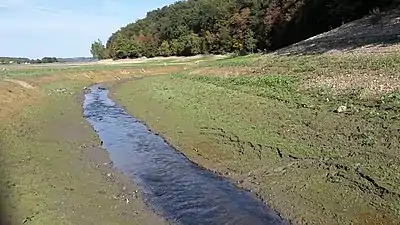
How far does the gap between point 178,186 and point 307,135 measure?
5.31 m

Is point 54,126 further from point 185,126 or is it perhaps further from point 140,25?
point 140,25

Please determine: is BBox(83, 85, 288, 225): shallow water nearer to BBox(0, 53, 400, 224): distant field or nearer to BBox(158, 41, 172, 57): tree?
BBox(0, 53, 400, 224): distant field

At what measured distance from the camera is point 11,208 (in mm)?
10852

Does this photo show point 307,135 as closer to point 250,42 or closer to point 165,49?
point 250,42

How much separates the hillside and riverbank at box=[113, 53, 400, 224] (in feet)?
14.7

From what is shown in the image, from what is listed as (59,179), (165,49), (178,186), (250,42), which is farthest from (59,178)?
(165,49)

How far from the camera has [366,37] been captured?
39.9 meters

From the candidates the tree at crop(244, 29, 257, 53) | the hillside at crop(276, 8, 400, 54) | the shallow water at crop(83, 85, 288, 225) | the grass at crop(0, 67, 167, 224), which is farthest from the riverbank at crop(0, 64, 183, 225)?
the tree at crop(244, 29, 257, 53)

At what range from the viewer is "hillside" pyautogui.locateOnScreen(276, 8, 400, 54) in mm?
34625

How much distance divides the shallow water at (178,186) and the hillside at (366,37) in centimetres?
1959

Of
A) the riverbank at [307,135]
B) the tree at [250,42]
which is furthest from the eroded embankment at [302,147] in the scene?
the tree at [250,42]

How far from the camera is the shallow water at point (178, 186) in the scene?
11.1 meters

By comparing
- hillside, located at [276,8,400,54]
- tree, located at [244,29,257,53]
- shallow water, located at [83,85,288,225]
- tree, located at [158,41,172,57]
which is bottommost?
tree, located at [158,41,172,57]

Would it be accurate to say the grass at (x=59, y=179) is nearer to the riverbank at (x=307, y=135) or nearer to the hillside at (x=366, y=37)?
the riverbank at (x=307, y=135)
